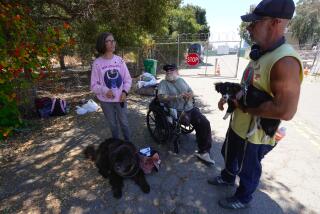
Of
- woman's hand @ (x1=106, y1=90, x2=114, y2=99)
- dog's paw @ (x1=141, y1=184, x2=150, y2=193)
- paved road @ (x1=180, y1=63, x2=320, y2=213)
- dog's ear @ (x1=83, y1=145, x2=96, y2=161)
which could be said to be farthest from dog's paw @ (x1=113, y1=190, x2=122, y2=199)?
paved road @ (x1=180, y1=63, x2=320, y2=213)

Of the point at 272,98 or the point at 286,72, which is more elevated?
the point at 286,72

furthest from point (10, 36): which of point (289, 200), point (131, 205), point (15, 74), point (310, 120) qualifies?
point (310, 120)

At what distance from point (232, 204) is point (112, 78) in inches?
85.4

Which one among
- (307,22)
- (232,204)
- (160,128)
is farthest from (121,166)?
(307,22)

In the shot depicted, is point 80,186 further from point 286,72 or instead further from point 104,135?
point 286,72

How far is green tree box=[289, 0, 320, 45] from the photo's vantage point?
1318 inches

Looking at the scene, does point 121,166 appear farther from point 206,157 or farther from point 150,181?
point 206,157

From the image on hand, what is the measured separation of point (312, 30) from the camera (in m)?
34.2

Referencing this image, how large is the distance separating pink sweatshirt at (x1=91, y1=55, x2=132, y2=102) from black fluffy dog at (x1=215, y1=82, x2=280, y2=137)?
5.30ft

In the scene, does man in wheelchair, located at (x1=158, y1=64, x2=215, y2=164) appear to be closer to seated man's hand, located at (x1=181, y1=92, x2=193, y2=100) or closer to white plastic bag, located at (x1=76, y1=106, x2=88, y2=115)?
seated man's hand, located at (x1=181, y1=92, x2=193, y2=100)

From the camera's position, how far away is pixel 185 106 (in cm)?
389

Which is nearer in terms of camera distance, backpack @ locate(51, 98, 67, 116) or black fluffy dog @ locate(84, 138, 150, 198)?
black fluffy dog @ locate(84, 138, 150, 198)

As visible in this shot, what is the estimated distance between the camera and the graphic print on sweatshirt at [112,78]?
10.9 feet

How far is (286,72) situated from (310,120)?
4.73m
